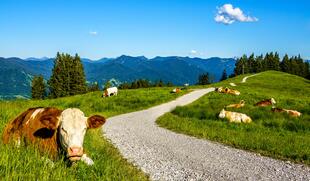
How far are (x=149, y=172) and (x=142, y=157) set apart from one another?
8.35ft

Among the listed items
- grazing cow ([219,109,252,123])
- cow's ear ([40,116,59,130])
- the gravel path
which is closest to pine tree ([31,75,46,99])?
grazing cow ([219,109,252,123])

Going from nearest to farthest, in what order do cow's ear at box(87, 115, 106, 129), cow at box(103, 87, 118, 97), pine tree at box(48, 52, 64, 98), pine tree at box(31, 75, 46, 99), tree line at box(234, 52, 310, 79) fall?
cow's ear at box(87, 115, 106, 129) → cow at box(103, 87, 118, 97) → pine tree at box(48, 52, 64, 98) → pine tree at box(31, 75, 46, 99) → tree line at box(234, 52, 310, 79)

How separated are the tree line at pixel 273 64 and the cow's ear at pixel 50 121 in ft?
507

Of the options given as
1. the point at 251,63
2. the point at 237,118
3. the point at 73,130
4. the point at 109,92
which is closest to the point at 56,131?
the point at 73,130

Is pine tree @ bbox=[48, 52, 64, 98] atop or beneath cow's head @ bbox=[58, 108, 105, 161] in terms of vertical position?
beneath

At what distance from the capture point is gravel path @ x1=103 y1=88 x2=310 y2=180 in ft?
39.9

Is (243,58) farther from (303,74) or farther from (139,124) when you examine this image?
(139,124)

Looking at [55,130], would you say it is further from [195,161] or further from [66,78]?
[66,78]

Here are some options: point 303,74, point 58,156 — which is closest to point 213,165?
point 58,156

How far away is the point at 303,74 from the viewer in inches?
6378

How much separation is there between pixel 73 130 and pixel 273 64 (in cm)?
16613

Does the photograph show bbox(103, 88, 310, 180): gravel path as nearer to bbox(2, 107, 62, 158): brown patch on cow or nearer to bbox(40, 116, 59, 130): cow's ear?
bbox(2, 107, 62, 158): brown patch on cow

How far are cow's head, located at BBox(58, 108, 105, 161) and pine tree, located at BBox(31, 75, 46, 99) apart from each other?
385 feet

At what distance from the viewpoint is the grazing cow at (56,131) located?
8.38 m
